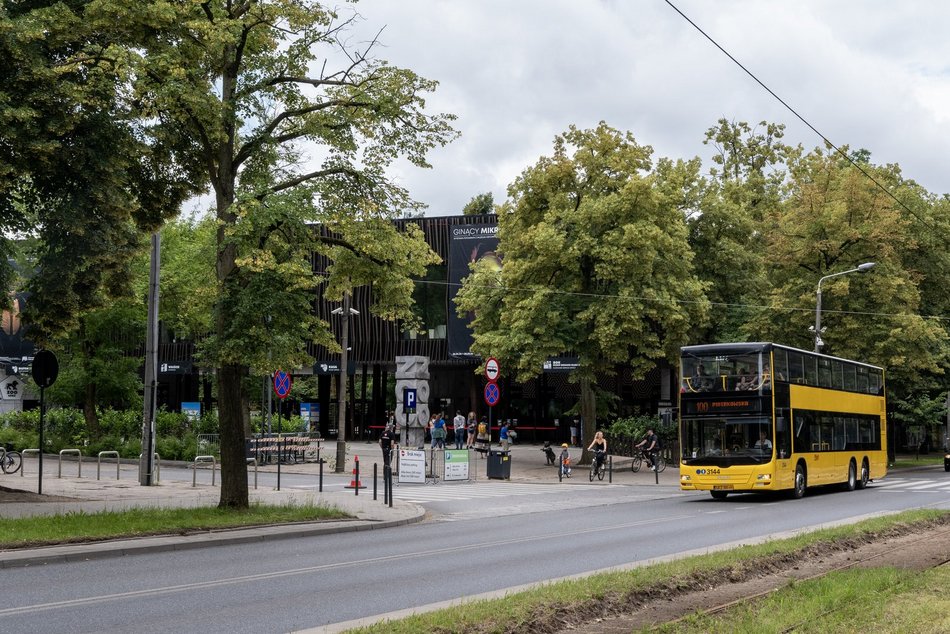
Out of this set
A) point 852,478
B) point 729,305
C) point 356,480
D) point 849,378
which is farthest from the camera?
point 729,305

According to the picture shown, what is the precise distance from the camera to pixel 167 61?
56.3ft

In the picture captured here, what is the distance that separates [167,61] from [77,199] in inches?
164

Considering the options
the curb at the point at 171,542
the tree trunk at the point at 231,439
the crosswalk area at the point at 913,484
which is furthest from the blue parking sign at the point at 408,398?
the crosswalk area at the point at 913,484

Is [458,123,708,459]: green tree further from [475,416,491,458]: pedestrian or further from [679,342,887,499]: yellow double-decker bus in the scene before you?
[679,342,887,499]: yellow double-decker bus

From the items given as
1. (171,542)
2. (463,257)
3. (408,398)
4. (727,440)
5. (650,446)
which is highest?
(463,257)

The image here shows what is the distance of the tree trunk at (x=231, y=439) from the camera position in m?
18.9

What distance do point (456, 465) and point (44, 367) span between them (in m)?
14.5

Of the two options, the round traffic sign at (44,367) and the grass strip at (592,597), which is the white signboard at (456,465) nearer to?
the round traffic sign at (44,367)

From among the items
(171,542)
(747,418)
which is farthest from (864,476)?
(171,542)

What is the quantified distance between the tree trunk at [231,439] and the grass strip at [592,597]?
31.7 ft

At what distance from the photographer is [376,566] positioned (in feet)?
43.9

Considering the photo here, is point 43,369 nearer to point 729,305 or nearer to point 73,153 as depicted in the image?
point 73,153

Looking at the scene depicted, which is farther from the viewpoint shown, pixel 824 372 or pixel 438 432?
pixel 438 432

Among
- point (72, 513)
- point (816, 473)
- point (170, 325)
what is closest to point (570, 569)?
point (72, 513)
